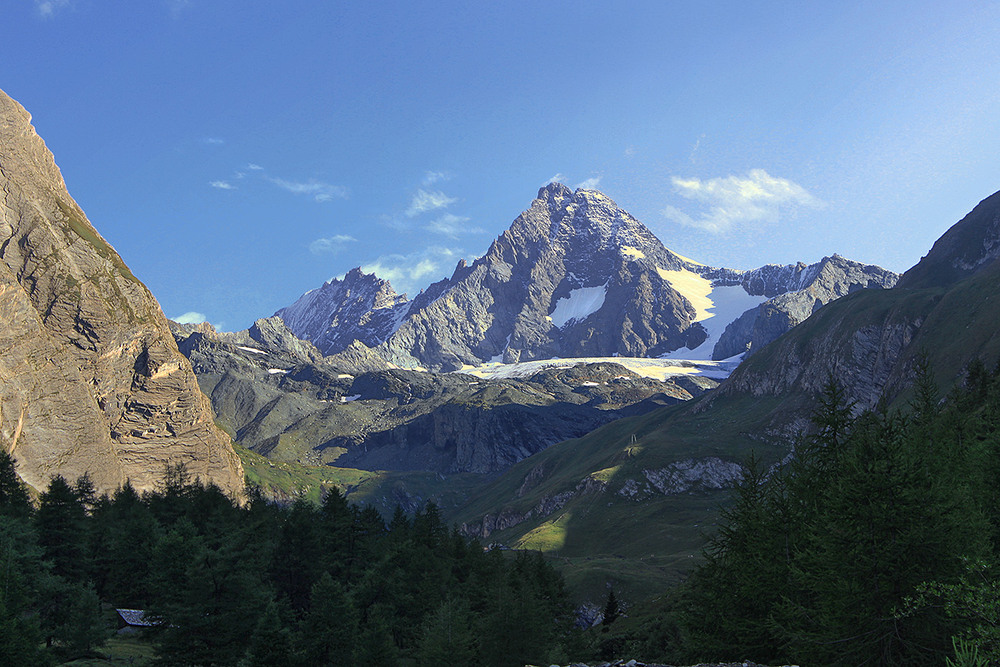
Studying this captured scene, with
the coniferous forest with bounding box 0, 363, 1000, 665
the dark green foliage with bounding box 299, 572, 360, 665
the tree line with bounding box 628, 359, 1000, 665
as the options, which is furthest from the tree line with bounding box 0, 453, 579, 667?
the tree line with bounding box 628, 359, 1000, 665

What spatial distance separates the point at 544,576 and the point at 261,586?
1699 inches

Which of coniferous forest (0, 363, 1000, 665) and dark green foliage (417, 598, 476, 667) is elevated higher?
coniferous forest (0, 363, 1000, 665)

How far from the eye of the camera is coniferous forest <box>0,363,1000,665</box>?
2647 centimetres

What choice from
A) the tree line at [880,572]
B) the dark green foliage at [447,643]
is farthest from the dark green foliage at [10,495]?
the tree line at [880,572]

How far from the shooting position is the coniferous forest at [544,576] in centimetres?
2647

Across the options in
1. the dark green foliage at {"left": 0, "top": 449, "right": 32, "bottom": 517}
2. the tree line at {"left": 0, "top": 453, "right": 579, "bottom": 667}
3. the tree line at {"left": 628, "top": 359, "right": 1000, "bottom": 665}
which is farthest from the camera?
the dark green foliage at {"left": 0, "top": 449, "right": 32, "bottom": 517}

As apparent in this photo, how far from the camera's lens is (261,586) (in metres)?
63.8

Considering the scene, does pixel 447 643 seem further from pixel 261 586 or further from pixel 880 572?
pixel 880 572

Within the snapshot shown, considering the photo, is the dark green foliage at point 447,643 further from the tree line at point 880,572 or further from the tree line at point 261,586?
the tree line at point 880,572

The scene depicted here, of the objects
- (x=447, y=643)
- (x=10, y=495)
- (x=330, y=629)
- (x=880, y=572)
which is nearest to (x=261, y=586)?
(x=330, y=629)

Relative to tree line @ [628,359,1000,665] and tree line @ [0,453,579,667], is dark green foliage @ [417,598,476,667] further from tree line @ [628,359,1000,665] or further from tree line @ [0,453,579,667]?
tree line @ [628,359,1000,665]

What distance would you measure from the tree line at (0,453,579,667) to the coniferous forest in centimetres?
21

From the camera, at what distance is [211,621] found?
53125mm

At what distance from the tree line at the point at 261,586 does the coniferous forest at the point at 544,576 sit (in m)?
0.21
